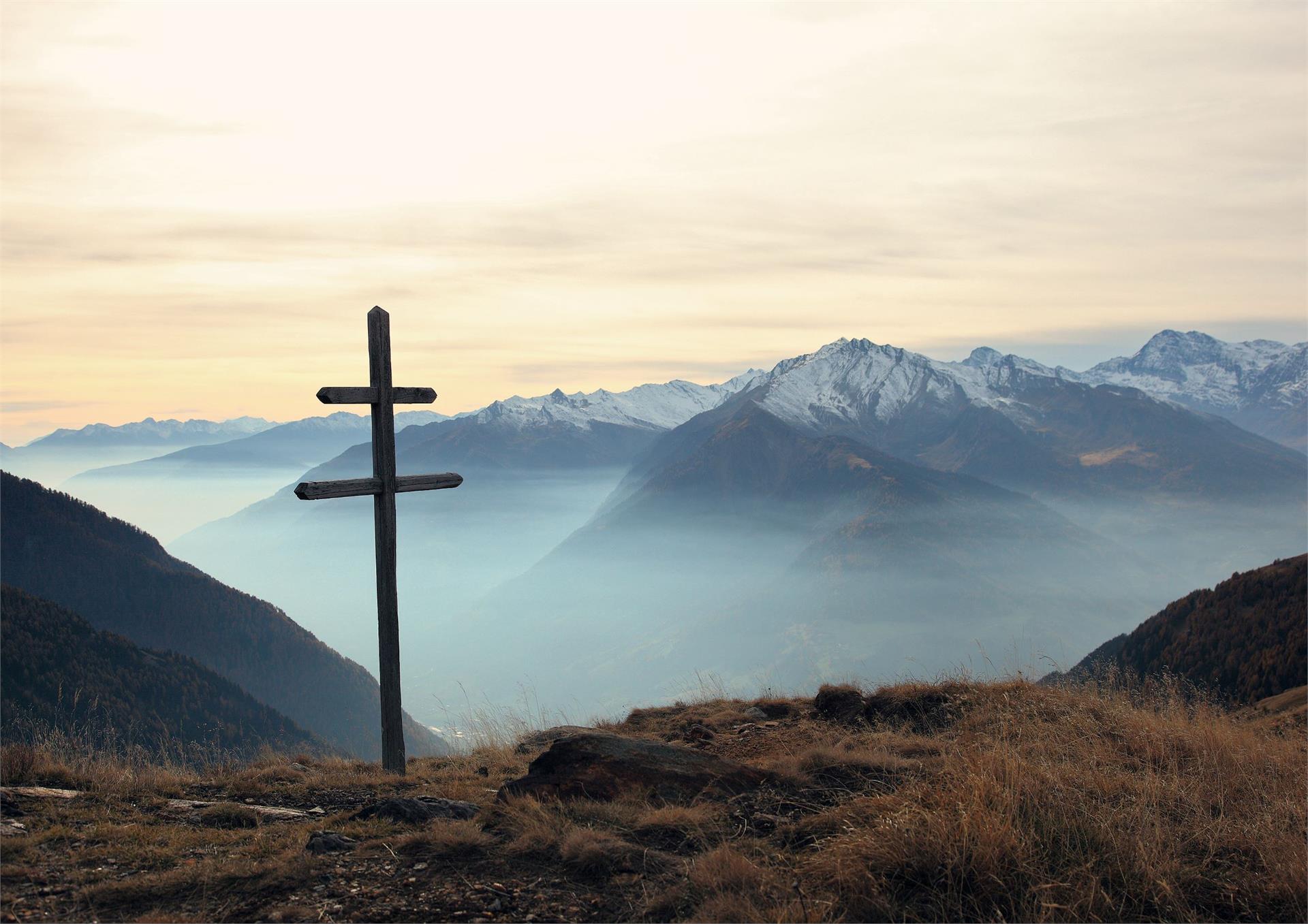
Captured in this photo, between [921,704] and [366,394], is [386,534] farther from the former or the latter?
[921,704]

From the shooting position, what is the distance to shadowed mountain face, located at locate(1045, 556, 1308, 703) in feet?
231

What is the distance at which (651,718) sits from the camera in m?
14.2

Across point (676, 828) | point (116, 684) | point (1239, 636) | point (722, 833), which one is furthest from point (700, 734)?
point (116, 684)

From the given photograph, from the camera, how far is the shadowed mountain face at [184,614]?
6393 inches

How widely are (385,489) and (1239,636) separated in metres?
95.5

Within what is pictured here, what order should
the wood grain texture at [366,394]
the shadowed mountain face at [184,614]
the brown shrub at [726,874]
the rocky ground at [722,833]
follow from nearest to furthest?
1. the rocky ground at [722,833]
2. the brown shrub at [726,874]
3. the wood grain texture at [366,394]
4. the shadowed mountain face at [184,614]

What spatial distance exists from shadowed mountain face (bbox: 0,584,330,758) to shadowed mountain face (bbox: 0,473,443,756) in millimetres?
26624

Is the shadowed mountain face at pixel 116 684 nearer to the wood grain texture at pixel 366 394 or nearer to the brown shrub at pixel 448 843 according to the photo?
the wood grain texture at pixel 366 394

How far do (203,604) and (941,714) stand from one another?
189m

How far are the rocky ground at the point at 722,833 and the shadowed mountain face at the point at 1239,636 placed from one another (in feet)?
223

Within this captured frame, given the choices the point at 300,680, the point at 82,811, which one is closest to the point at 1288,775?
the point at 82,811

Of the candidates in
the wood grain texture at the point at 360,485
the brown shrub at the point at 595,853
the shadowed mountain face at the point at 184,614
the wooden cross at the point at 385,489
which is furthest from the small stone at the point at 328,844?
the shadowed mountain face at the point at 184,614

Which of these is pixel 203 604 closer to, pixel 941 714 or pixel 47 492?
pixel 47 492

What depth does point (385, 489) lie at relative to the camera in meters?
12.2
